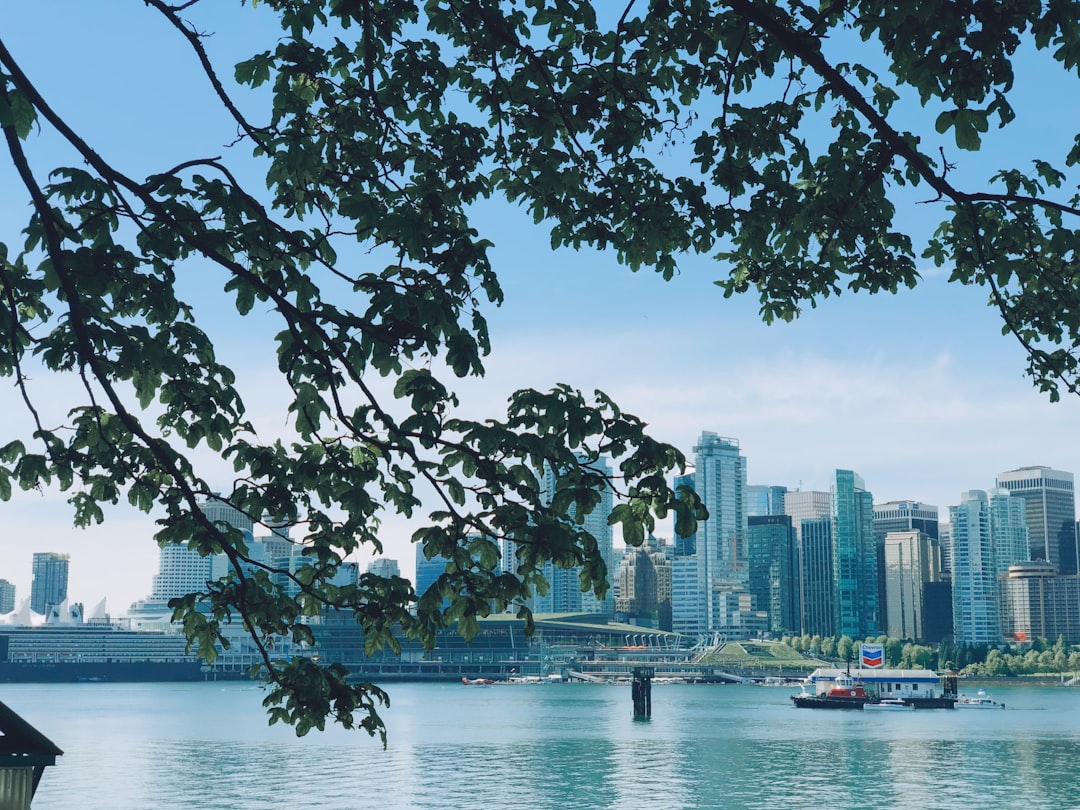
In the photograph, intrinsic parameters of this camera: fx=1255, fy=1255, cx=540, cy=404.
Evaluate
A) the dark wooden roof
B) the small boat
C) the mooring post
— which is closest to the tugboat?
the small boat

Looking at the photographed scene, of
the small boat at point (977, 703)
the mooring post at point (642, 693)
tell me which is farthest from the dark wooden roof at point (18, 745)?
the small boat at point (977, 703)

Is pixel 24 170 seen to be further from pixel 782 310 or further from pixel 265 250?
pixel 782 310

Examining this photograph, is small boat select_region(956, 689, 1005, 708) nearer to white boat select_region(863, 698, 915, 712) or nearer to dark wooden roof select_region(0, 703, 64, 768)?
white boat select_region(863, 698, 915, 712)

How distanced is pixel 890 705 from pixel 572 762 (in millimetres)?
77386

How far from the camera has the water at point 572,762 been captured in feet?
183

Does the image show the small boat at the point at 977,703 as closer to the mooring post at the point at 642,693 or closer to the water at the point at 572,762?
the water at the point at 572,762

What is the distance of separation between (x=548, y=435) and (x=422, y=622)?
66.2 inches

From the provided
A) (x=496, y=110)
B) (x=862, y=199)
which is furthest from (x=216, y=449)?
(x=862, y=199)

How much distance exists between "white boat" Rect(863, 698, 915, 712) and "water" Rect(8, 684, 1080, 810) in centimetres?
1083

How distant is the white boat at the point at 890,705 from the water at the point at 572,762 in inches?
426

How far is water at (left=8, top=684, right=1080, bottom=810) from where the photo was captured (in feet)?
183

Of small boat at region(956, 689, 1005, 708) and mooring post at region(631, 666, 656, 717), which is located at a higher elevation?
mooring post at region(631, 666, 656, 717)

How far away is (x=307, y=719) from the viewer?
877 cm

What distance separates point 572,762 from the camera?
72625 mm
